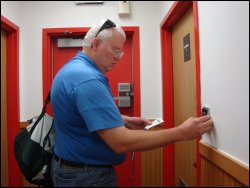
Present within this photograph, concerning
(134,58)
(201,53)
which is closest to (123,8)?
(134,58)

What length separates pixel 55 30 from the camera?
2.77 m

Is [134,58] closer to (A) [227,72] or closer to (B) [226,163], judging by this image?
(A) [227,72]

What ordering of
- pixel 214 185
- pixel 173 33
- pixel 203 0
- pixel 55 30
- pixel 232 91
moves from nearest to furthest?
1. pixel 232 91
2. pixel 214 185
3. pixel 203 0
4. pixel 173 33
5. pixel 55 30

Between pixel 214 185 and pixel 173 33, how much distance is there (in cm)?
162

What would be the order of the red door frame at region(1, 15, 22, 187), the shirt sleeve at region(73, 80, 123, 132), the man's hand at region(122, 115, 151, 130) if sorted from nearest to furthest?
the shirt sleeve at region(73, 80, 123, 132), the man's hand at region(122, 115, 151, 130), the red door frame at region(1, 15, 22, 187)

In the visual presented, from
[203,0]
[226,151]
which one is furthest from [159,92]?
[226,151]

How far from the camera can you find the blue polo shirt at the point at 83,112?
947 mm

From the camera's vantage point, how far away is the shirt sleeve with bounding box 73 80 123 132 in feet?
3.10

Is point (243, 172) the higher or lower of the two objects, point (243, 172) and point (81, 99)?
the lower

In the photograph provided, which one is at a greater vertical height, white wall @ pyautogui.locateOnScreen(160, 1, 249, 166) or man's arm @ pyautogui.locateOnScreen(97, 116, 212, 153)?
white wall @ pyautogui.locateOnScreen(160, 1, 249, 166)

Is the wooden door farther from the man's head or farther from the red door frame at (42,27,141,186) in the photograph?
the man's head

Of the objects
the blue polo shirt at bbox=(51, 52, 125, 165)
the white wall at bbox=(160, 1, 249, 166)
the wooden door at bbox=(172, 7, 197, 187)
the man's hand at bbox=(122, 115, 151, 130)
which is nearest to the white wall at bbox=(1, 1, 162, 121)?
the wooden door at bbox=(172, 7, 197, 187)

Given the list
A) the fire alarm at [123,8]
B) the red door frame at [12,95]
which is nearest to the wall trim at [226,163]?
the fire alarm at [123,8]

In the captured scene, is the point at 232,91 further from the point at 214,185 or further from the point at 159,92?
the point at 159,92
